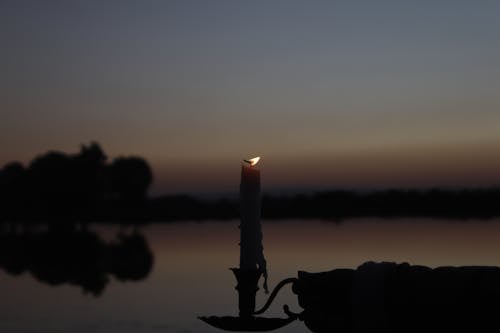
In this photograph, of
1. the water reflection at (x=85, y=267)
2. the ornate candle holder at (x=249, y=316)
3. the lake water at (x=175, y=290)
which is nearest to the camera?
the ornate candle holder at (x=249, y=316)

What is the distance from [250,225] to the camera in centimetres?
188

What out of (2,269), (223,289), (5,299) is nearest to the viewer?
(223,289)

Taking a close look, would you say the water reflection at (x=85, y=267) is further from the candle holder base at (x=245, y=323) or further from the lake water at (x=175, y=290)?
the candle holder base at (x=245, y=323)

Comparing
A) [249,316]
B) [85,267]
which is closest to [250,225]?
[249,316]

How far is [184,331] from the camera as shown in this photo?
1731cm

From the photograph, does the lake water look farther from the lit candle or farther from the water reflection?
the lit candle

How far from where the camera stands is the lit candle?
1.88 metres

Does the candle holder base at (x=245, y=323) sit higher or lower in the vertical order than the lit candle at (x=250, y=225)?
lower

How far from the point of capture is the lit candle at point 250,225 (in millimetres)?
1881

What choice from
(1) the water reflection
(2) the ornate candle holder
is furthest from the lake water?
(2) the ornate candle holder

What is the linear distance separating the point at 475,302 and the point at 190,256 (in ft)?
122

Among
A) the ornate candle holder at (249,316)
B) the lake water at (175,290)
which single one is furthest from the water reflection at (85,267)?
the ornate candle holder at (249,316)

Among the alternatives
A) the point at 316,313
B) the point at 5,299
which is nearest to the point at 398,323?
the point at 316,313

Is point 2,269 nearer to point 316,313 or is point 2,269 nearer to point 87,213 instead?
point 316,313
